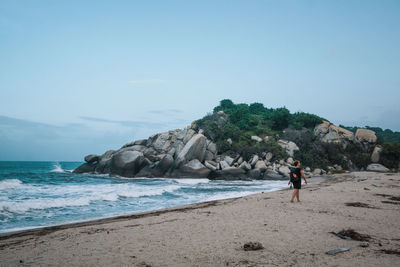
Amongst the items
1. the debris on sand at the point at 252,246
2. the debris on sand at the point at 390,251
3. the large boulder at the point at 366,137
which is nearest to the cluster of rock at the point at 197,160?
the large boulder at the point at 366,137

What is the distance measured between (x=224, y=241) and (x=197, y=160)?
82.5 ft

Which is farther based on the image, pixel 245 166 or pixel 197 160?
pixel 197 160

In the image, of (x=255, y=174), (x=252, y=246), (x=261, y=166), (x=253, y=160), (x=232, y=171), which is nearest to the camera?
(x=252, y=246)

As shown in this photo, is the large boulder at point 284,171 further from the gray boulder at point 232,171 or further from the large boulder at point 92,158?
the large boulder at point 92,158

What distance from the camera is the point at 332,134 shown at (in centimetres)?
3741

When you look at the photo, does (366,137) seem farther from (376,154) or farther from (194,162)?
(194,162)

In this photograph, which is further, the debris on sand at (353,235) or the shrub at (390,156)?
the shrub at (390,156)

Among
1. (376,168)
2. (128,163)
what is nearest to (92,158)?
(128,163)

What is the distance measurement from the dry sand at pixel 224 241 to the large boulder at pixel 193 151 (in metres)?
22.0

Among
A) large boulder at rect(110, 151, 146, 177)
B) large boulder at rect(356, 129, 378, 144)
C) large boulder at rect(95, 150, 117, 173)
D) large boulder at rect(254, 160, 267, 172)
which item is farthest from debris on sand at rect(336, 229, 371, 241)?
large boulder at rect(356, 129, 378, 144)

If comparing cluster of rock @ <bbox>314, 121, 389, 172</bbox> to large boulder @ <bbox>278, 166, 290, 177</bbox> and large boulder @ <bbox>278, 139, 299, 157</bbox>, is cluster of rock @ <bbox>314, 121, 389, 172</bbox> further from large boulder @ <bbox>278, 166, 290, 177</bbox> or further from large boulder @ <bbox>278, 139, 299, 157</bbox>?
large boulder @ <bbox>278, 166, 290, 177</bbox>

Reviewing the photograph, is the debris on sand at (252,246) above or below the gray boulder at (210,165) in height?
below

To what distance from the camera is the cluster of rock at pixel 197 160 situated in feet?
96.1

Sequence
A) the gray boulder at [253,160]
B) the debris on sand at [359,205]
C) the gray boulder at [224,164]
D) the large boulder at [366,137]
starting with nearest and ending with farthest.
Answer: the debris on sand at [359,205] < the gray boulder at [224,164] < the gray boulder at [253,160] < the large boulder at [366,137]
